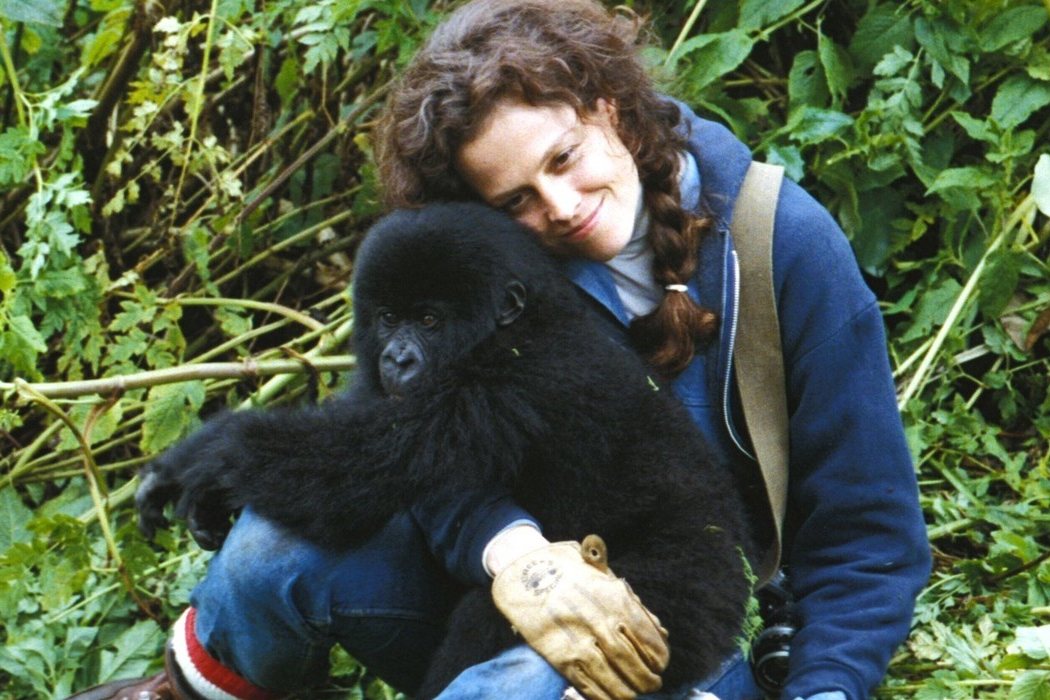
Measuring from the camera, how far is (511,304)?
2.33 meters

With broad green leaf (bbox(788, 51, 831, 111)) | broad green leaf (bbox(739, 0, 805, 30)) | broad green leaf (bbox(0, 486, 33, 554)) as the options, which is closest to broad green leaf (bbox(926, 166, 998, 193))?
broad green leaf (bbox(788, 51, 831, 111))

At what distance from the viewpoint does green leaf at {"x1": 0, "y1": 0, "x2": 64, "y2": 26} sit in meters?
3.00

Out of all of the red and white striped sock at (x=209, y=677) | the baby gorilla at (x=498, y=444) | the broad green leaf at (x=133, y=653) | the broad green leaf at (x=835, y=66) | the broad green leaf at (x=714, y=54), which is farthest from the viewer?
the broad green leaf at (x=835, y=66)

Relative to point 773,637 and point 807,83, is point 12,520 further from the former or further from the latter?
point 807,83

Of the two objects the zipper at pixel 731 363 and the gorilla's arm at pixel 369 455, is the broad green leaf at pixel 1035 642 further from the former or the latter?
the gorilla's arm at pixel 369 455

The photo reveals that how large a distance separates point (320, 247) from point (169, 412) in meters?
0.96

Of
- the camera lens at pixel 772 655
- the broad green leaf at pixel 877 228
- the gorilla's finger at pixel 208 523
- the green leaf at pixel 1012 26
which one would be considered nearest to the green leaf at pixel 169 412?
the gorilla's finger at pixel 208 523

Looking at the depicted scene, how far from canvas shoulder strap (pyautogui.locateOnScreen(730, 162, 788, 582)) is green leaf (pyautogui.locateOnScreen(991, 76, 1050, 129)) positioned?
108 cm

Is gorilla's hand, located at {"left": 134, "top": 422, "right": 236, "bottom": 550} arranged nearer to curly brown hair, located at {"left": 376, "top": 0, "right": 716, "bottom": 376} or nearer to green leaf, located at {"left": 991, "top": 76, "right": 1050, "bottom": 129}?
curly brown hair, located at {"left": 376, "top": 0, "right": 716, "bottom": 376}

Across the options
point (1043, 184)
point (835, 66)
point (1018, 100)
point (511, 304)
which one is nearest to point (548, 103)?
point (511, 304)

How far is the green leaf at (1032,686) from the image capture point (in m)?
2.09

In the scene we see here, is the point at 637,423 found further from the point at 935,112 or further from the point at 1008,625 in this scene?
the point at 935,112

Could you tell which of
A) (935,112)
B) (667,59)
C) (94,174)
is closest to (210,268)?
(94,174)

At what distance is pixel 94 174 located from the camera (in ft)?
12.8
